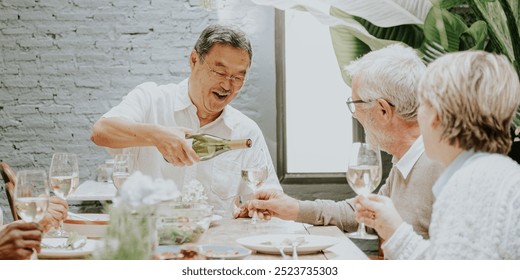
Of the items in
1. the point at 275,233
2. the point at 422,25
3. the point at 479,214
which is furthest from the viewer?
the point at 422,25

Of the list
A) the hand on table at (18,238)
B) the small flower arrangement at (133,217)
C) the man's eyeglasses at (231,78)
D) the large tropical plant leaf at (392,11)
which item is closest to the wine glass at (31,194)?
the hand on table at (18,238)

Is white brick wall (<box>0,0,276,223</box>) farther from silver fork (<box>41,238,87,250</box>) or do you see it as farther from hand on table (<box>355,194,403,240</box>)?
hand on table (<box>355,194,403,240</box>)

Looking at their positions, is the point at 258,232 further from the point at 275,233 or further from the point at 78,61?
the point at 78,61

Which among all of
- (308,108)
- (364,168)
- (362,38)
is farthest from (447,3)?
(364,168)

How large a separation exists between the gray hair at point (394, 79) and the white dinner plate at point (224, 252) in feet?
1.96

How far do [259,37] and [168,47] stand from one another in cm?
29

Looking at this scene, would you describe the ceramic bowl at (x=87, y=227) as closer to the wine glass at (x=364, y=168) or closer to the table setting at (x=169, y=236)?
the table setting at (x=169, y=236)

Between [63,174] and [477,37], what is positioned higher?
[477,37]

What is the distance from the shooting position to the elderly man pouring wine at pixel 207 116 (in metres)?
1.93

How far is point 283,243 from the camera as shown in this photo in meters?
1.44

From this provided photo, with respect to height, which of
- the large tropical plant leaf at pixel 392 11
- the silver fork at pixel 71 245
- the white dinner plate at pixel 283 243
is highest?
the large tropical plant leaf at pixel 392 11

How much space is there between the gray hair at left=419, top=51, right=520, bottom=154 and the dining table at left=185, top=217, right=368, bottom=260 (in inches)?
15.2

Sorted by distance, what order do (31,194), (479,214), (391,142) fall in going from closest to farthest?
(479,214)
(31,194)
(391,142)

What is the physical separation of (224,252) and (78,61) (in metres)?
0.89
